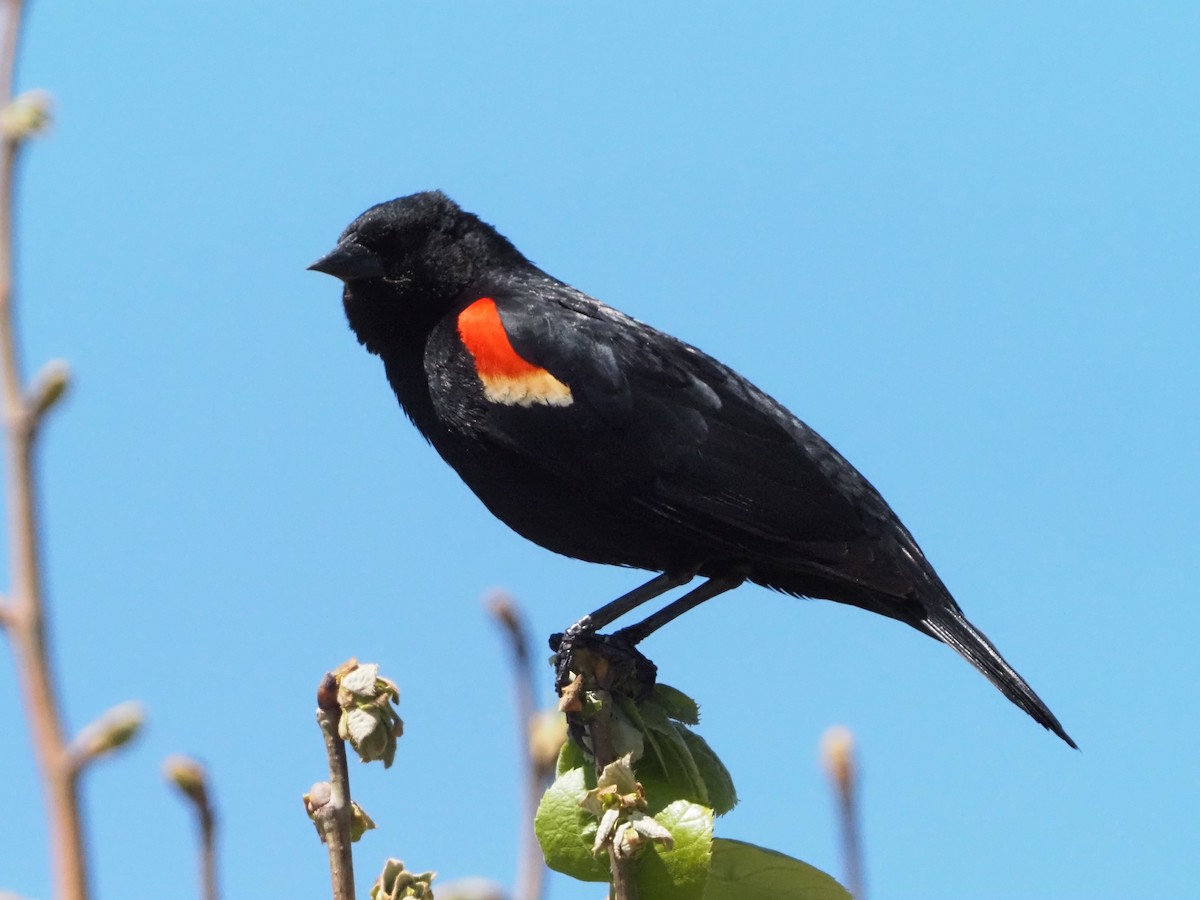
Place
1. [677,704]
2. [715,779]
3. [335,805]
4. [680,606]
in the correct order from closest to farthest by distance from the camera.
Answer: [335,805], [715,779], [677,704], [680,606]

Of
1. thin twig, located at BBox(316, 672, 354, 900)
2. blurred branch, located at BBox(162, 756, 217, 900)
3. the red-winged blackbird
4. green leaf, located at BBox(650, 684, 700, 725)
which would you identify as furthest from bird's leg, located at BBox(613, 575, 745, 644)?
blurred branch, located at BBox(162, 756, 217, 900)

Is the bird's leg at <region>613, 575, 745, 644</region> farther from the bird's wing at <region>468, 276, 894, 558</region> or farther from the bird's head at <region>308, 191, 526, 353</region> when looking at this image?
the bird's head at <region>308, 191, 526, 353</region>

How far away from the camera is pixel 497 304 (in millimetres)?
4629

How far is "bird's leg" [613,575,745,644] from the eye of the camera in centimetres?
399

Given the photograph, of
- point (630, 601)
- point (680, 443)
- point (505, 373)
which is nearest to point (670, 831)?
point (630, 601)

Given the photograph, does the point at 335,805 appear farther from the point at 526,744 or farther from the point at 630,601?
the point at 630,601

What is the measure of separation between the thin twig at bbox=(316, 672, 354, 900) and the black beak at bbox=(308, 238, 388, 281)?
10.5ft

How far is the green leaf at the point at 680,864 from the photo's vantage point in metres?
2.07

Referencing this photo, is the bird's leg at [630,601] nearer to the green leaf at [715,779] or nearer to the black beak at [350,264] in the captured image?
the green leaf at [715,779]

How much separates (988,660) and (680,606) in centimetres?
88

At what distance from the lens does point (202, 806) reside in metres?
1.38

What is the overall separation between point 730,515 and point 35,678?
323 centimetres

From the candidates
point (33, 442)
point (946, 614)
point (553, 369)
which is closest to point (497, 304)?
point (553, 369)

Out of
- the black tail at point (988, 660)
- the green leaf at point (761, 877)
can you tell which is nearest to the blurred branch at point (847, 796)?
the green leaf at point (761, 877)
